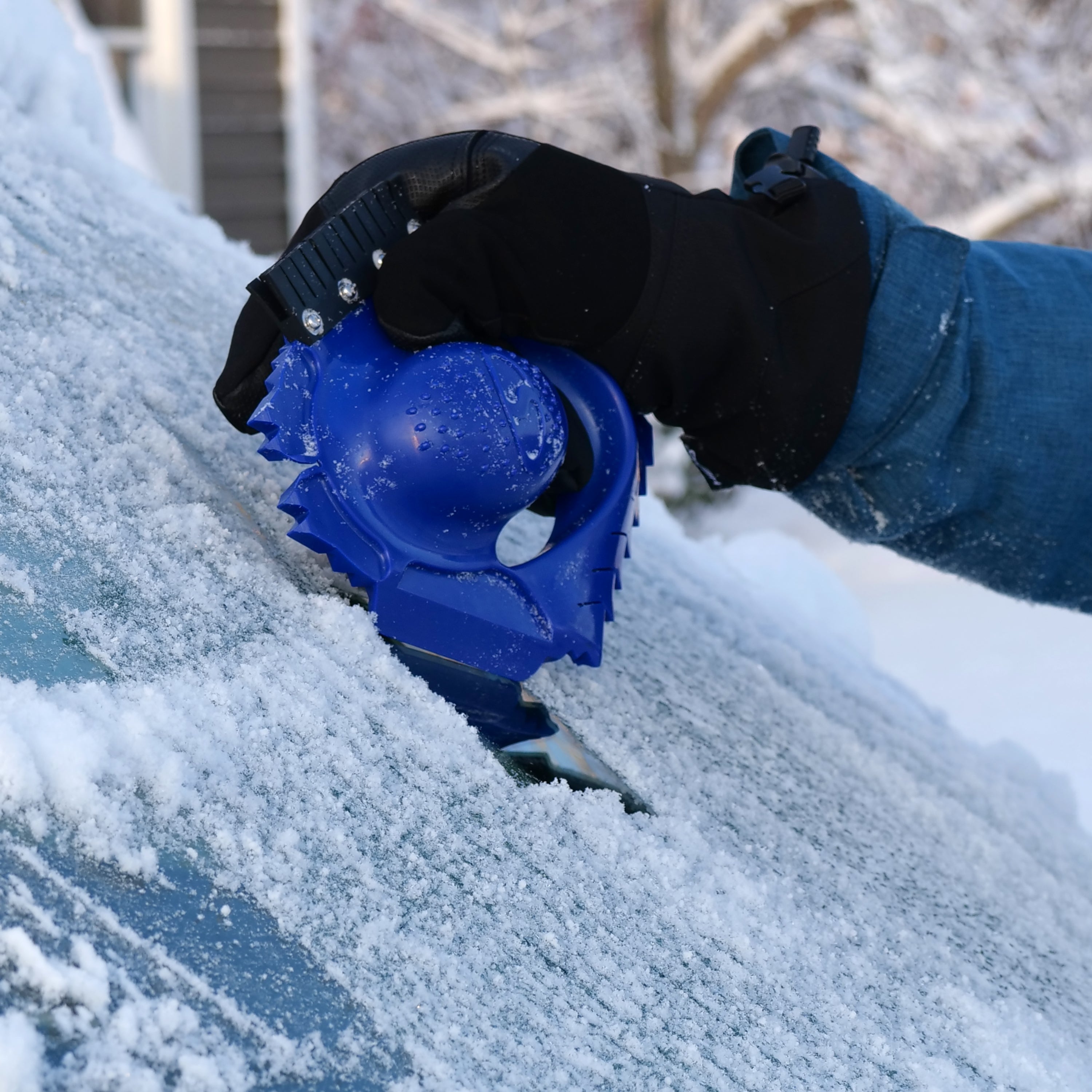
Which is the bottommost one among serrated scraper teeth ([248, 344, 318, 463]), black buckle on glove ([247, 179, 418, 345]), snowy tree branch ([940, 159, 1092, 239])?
snowy tree branch ([940, 159, 1092, 239])

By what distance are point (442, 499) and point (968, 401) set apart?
54cm

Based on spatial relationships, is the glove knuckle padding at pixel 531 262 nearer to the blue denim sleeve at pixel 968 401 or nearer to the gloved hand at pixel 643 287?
the gloved hand at pixel 643 287

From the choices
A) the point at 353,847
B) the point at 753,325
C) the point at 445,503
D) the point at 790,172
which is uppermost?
the point at 790,172

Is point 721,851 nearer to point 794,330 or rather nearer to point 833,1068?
point 833,1068

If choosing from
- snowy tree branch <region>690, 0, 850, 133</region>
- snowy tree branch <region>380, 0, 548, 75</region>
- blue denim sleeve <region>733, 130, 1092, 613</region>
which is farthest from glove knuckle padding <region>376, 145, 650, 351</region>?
snowy tree branch <region>380, 0, 548, 75</region>

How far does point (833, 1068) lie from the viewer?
0.74m

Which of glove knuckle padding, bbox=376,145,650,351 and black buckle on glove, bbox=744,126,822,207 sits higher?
black buckle on glove, bbox=744,126,822,207

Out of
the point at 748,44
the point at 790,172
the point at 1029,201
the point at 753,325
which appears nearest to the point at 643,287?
the point at 753,325

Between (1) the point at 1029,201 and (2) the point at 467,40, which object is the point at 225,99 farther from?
(1) the point at 1029,201

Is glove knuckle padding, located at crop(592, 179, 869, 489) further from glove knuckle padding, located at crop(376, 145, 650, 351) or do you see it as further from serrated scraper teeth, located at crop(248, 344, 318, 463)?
serrated scraper teeth, located at crop(248, 344, 318, 463)

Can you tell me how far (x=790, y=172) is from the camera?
1123 mm

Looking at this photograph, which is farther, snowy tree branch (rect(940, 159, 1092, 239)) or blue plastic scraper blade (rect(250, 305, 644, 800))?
snowy tree branch (rect(940, 159, 1092, 239))

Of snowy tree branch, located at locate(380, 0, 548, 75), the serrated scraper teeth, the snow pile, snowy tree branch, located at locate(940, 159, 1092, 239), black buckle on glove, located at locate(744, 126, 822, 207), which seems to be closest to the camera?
the snow pile

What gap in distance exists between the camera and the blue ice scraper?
877mm
